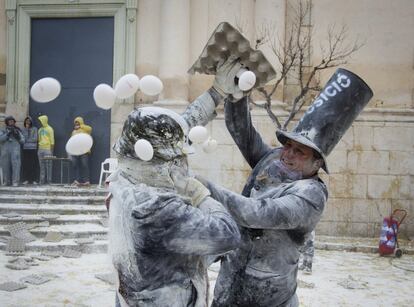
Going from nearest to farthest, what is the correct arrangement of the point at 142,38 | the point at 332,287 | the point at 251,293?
the point at 251,293, the point at 332,287, the point at 142,38

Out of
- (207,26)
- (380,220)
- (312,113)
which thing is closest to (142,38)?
(207,26)

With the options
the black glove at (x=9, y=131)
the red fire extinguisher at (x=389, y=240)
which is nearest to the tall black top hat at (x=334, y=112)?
the red fire extinguisher at (x=389, y=240)

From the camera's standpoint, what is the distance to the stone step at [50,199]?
976 cm

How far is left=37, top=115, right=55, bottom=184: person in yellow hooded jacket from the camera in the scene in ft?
36.1

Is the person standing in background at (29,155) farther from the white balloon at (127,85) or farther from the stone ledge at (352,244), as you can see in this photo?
the white balloon at (127,85)

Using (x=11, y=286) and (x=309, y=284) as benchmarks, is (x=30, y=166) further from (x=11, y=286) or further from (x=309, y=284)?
(x=309, y=284)

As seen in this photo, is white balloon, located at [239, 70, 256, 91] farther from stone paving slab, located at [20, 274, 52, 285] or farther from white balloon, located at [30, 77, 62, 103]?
stone paving slab, located at [20, 274, 52, 285]

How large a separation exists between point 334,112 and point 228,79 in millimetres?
614

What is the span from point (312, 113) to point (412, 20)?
30.9 ft

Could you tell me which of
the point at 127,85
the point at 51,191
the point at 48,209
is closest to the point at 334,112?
the point at 127,85

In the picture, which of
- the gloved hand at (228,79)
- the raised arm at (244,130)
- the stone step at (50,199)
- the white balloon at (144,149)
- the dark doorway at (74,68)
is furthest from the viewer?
the dark doorway at (74,68)

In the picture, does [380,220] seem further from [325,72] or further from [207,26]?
[207,26]

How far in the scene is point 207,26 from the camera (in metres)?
10.9

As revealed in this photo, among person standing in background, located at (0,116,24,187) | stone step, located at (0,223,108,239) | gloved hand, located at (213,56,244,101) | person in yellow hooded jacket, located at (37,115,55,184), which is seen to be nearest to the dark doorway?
person in yellow hooded jacket, located at (37,115,55,184)
